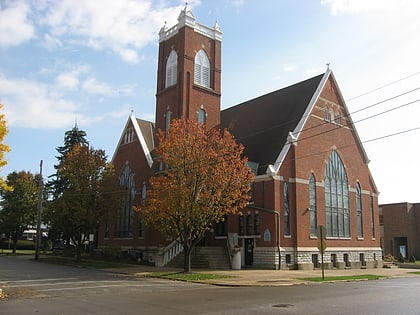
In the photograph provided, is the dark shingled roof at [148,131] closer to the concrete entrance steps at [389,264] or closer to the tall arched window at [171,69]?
the tall arched window at [171,69]

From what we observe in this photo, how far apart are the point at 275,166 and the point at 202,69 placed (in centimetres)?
1296

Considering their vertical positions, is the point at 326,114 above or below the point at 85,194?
above

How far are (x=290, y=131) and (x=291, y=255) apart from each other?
1025 centimetres

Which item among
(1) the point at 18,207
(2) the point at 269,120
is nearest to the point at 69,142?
(1) the point at 18,207

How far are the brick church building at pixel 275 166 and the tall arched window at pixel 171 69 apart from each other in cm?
10

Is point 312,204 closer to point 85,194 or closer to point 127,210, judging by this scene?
point 85,194

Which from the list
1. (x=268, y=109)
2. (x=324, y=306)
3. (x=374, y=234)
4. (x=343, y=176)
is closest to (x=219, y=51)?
(x=268, y=109)

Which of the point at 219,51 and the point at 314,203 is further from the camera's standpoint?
the point at 219,51

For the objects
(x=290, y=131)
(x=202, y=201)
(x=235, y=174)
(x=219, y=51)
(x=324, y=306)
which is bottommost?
(x=324, y=306)

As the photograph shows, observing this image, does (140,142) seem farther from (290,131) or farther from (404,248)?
(404,248)

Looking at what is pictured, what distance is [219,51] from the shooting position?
44250 millimetres

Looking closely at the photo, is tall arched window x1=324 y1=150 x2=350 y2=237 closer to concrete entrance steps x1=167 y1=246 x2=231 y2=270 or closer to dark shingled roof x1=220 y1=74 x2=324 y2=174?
dark shingled roof x1=220 y1=74 x2=324 y2=174

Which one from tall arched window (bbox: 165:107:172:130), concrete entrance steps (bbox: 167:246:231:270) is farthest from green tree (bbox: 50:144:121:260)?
concrete entrance steps (bbox: 167:246:231:270)

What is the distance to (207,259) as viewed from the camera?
34938 mm
